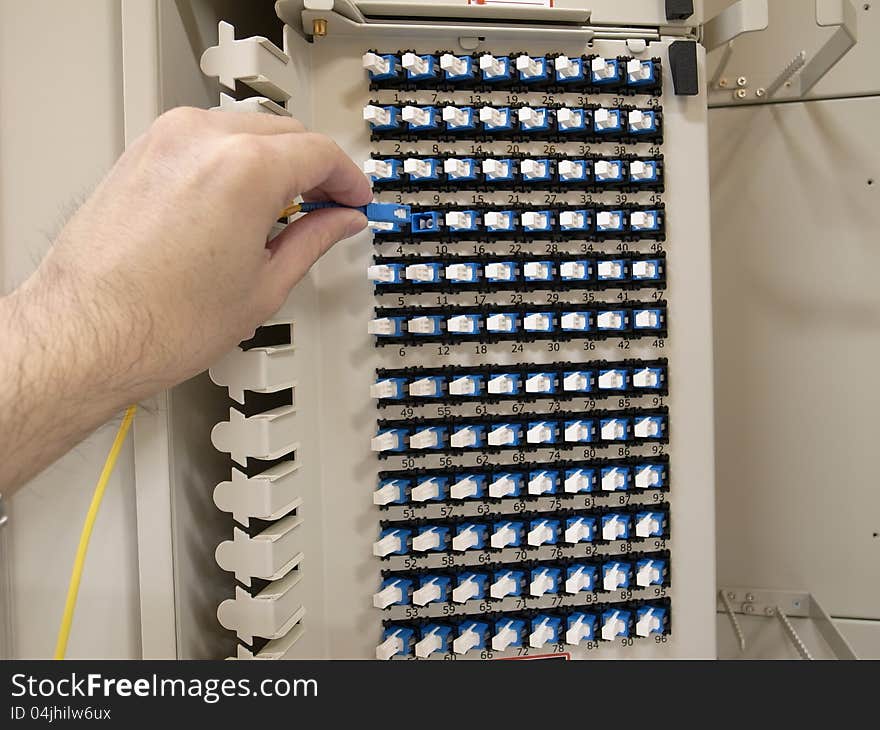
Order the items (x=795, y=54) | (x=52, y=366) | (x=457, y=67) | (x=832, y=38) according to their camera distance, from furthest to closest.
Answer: (x=795, y=54) < (x=832, y=38) < (x=457, y=67) < (x=52, y=366)

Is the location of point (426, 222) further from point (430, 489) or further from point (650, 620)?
point (650, 620)

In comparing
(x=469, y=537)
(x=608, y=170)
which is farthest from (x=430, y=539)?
(x=608, y=170)

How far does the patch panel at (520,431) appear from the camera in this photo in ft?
2.39

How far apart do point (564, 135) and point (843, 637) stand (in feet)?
3.10

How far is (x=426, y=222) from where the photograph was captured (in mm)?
715

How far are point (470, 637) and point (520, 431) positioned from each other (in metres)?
0.25

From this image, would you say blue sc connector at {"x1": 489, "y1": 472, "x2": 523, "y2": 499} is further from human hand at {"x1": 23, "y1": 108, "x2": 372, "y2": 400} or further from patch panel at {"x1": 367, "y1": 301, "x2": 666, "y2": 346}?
human hand at {"x1": 23, "y1": 108, "x2": 372, "y2": 400}

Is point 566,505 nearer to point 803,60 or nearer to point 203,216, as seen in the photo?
point 203,216

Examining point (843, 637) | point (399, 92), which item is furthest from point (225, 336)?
point (843, 637)

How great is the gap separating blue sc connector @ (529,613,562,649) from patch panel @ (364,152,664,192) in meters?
0.52

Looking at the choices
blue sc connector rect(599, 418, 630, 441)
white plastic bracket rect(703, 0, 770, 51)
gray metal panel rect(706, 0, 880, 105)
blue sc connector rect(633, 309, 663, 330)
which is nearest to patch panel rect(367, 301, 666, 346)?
blue sc connector rect(633, 309, 663, 330)

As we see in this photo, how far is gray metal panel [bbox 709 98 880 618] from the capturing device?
1033mm

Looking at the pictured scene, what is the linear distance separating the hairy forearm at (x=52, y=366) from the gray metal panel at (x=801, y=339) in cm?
94

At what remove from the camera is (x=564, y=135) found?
2.48 ft
